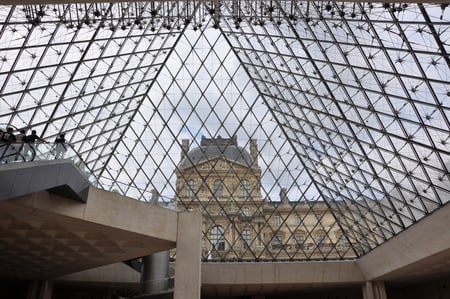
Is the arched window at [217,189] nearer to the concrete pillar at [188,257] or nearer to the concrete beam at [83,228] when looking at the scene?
the concrete beam at [83,228]

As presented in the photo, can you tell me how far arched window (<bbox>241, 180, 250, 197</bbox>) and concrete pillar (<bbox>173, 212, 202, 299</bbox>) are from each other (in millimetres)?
17889

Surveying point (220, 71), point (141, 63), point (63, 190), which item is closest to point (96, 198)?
point (63, 190)

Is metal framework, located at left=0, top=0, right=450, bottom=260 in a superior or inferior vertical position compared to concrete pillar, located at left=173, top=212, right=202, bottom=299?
superior

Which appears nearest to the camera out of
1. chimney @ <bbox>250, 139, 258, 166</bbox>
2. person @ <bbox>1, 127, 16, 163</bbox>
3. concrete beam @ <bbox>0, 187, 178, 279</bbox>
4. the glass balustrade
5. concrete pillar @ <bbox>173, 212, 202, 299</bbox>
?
person @ <bbox>1, 127, 16, 163</bbox>

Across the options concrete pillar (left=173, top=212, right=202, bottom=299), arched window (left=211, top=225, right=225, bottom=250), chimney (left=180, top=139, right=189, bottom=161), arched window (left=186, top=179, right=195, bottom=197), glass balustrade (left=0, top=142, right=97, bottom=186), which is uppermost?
chimney (left=180, top=139, right=189, bottom=161)

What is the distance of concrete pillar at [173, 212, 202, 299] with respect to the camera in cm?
2061

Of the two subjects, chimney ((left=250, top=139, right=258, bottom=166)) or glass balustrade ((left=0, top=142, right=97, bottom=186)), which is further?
chimney ((left=250, top=139, right=258, bottom=166))

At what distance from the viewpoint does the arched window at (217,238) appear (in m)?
37.8

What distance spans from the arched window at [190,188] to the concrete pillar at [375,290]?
661 inches

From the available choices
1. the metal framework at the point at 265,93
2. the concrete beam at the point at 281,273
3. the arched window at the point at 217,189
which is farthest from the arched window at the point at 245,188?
the concrete beam at the point at 281,273

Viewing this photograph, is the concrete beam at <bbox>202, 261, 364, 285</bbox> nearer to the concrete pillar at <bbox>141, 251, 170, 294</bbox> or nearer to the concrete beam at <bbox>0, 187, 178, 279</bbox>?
the concrete pillar at <bbox>141, 251, 170, 294</bbox>

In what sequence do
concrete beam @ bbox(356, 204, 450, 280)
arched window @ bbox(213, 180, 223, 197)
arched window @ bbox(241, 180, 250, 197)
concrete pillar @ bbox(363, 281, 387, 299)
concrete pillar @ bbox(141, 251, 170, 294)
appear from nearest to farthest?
1. concrete beam @ bbox(356, 204, 450, 280)
2. concrete pillar @ bbox(141, 251, 170, 294)
3. concrete pillar @ bbox(363, 281, 387, 299)
4. arched window @ bbox(213, 180, 223, 197)
5. arched window @ bbox(241, 180, 250, 197)

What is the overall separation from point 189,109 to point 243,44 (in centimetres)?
876

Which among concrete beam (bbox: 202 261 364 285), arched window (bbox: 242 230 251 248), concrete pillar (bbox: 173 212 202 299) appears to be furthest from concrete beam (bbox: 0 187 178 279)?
arched window (bbox: 242 230 251 248)
